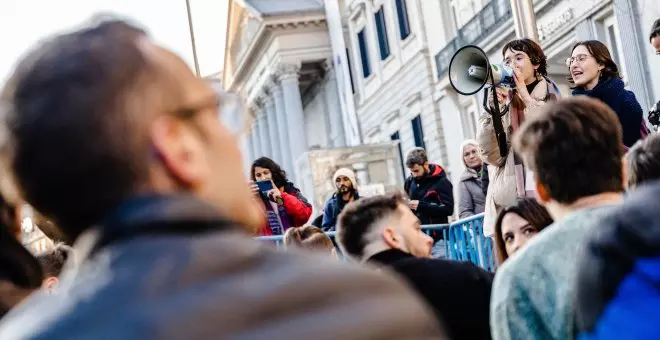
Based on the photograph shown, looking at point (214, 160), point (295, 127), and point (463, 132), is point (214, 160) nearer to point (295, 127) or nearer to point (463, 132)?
point (463, 132)

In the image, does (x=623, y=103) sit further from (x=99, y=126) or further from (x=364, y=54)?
(x=364, y=54)

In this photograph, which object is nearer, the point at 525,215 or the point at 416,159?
the point at 525,215

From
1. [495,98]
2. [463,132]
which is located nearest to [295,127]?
[463,132]

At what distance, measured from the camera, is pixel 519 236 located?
4793 millimetres

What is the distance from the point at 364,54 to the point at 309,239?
89.0 feet

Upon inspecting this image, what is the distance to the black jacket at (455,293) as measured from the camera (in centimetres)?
388

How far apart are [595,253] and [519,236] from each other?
262cm

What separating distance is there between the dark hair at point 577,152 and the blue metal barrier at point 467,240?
6.02 metres

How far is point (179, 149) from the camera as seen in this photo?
141 centimetres

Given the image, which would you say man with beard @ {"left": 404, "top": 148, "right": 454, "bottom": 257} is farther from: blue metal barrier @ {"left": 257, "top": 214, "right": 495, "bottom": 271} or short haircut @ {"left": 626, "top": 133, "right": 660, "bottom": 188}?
short haircut @ {"left": 626, "top": 133, "right": 660, "bottom": 188}

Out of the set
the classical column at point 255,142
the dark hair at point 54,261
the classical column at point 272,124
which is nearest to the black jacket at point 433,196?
the dark hair at point 54,261

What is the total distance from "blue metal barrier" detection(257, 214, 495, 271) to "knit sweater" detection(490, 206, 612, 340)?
6.04m

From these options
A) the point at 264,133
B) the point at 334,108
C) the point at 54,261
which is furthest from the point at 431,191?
the point at 264,133

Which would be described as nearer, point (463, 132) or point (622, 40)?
point (622, 40)
